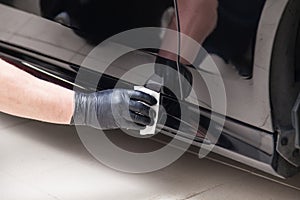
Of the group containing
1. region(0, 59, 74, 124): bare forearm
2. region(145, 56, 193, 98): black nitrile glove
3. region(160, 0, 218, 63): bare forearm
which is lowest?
region(0, 59, 74, 124): bare forearm

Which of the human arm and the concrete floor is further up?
the human arm

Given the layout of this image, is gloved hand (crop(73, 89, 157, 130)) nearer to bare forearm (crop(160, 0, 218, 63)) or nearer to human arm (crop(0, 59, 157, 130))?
human arm (crop(0, 59, 157, 130))

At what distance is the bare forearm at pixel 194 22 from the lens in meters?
1.65

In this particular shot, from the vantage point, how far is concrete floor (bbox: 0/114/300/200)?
2059 millimetres

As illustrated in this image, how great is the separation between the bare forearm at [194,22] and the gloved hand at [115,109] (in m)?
0.20

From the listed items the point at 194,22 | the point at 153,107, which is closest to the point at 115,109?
the point at 153,107

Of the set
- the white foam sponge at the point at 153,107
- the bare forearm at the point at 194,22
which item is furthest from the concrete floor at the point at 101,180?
the bare forearm at the point at 194,22

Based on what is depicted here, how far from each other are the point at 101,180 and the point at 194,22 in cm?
71

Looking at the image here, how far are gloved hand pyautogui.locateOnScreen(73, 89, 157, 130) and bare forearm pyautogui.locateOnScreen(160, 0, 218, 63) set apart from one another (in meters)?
0.20

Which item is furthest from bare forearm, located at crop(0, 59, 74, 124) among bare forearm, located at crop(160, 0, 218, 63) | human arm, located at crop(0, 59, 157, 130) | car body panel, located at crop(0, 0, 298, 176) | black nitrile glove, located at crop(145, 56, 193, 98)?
bare forearm, located at crop(160, 0, 218, 63)

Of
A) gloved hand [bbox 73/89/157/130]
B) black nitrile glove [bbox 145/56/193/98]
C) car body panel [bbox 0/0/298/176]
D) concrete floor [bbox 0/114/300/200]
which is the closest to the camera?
car body panel [bbox 0/0/298/176]

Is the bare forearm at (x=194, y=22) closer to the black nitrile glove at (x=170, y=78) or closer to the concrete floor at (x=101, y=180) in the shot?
the black nitrile glove at (x=170, y=78)

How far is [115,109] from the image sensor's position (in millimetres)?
1959

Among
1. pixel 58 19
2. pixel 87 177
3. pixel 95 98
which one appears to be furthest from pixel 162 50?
pixel 87 177
